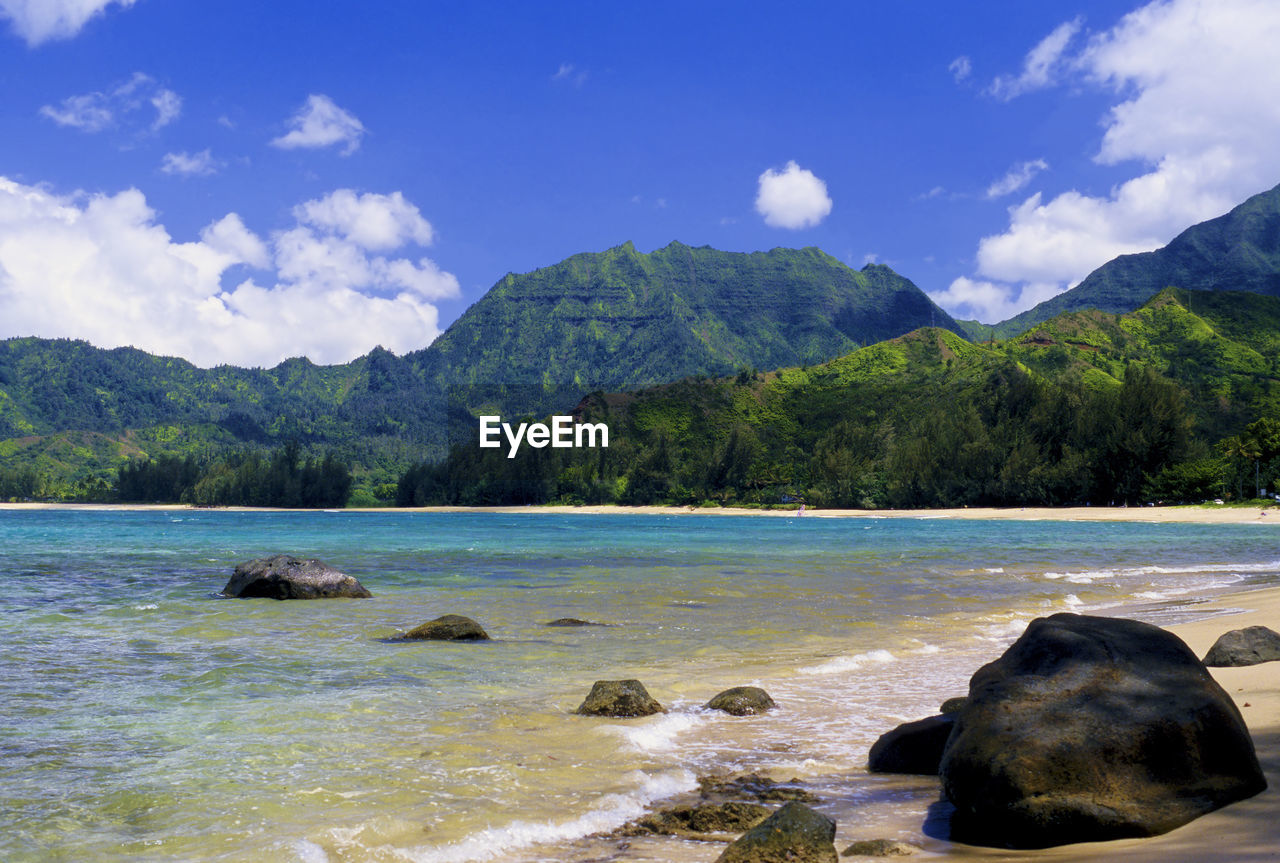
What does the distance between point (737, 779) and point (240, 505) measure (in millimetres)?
199877

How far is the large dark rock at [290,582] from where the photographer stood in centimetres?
2178

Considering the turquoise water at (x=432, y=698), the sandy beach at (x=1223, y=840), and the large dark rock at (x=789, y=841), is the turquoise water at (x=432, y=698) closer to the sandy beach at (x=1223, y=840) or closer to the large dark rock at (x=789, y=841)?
the large dark rock at (x=789, y=841)

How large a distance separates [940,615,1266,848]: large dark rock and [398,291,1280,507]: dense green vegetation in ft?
312

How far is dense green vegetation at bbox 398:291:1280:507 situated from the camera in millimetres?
103188

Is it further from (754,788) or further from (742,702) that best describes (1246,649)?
(754,788)

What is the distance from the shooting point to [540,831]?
20.8 ft

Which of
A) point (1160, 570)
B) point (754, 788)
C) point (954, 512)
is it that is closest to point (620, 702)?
point (754, 788)

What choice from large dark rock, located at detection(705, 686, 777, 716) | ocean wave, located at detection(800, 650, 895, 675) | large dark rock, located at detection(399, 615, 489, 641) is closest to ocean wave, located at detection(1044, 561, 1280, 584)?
ocean wave, located at detection(800, 650, 895, 675)

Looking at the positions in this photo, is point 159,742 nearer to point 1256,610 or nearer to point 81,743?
point 81,743

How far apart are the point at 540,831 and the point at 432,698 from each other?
4.81 metres

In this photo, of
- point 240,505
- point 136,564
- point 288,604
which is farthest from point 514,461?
point 288,604

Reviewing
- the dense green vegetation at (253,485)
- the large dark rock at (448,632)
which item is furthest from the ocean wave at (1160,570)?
the dense green vegetation at (253,485)

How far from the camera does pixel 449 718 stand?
9789mm

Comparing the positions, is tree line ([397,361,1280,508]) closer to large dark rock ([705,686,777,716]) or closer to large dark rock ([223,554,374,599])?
large dark rock ([223,554,374,599])
